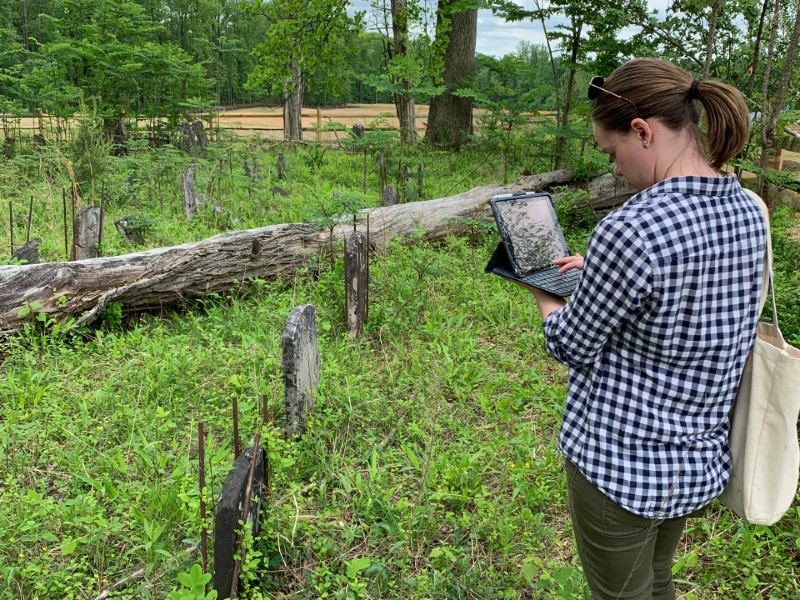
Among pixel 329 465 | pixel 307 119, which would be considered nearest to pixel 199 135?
pixel 329 465

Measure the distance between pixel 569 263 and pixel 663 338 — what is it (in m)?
0.44

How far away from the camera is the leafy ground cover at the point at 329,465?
2.66m

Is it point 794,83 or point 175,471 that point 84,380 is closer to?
point 175,471

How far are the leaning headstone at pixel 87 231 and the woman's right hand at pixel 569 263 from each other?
494 cm

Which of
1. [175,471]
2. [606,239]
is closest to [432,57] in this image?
[175,471]

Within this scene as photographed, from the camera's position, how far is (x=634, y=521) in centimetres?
163

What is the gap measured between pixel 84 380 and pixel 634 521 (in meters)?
3.56

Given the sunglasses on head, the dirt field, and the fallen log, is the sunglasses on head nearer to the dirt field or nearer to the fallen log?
the fallen log

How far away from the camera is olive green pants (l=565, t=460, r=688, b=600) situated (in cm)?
164

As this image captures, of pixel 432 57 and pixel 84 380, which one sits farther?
pixel 432 57

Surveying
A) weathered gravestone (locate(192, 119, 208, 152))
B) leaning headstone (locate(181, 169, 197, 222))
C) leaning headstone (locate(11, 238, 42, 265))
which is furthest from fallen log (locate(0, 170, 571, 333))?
weathered gravestone (locate(192, 119, 208, 152))

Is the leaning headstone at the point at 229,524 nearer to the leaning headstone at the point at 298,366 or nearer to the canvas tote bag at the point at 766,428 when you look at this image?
the leaning headstone at the point at 298,366

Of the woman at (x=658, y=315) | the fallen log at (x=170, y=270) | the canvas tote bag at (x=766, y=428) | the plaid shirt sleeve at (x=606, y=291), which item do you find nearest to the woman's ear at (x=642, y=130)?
the woman at (x=658, y=315)

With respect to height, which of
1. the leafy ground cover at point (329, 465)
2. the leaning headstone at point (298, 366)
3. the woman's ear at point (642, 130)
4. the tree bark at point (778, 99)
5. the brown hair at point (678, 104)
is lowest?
the leafy ground cover at point (329, 465)
